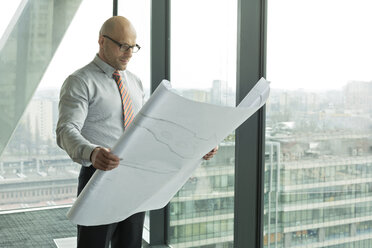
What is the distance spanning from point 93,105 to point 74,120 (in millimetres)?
158

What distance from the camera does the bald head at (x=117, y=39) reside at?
1.90 meters

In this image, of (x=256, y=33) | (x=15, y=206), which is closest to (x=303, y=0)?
(x=256, y=33)

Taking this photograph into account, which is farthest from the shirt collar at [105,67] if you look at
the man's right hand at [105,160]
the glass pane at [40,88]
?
the glass pane at [40,88]

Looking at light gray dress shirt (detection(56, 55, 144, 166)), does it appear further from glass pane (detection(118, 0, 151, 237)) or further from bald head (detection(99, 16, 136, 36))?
glass pane (detection(118, 0, 151, 237))

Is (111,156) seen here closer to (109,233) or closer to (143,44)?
(109,233)

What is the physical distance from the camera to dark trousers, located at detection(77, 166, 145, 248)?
187 centimetres

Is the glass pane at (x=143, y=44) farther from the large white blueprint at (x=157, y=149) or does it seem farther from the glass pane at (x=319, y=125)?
the large white blueprint at (x=157, y=149)

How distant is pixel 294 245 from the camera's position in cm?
207

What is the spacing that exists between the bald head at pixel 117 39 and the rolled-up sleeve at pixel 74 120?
17cm

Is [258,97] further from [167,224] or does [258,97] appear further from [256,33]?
[167,224]

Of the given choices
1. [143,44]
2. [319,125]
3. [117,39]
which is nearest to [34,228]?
[143,44]

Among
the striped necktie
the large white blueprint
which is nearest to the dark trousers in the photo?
the striped necktie

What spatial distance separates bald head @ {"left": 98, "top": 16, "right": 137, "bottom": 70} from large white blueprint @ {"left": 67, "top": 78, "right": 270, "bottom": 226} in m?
0.60

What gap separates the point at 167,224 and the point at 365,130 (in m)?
1.93
